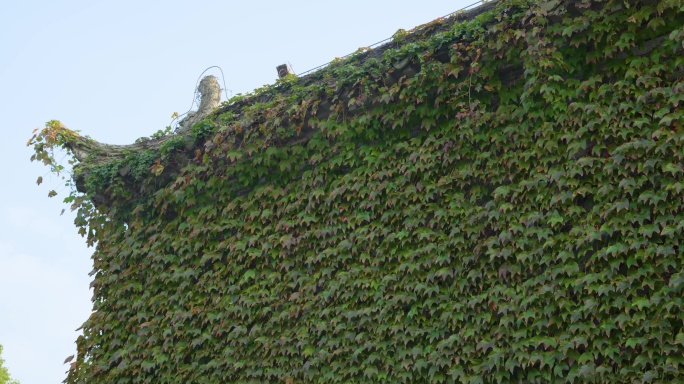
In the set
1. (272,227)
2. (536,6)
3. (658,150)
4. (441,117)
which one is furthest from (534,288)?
(272,227)

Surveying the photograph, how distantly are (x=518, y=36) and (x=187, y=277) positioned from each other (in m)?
4.18

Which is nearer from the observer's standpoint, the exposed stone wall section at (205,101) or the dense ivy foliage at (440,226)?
the dense ivy foliage at (440,226)

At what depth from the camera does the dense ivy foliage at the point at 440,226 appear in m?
5.82

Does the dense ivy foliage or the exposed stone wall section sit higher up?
the exposed stone wall section

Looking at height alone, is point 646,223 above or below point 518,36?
below

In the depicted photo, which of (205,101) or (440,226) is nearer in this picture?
(440,226)

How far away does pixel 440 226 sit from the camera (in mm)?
6797

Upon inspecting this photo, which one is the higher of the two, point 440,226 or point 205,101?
point 205,101

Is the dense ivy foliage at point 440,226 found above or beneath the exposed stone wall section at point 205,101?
beneath

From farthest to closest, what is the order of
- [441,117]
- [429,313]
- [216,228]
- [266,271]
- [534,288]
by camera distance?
[216,228]
[266,271]
[441,117]
[429,313]
[534,288]

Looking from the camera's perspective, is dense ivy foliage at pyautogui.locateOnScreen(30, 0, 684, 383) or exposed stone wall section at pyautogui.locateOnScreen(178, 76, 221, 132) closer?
dense ivy foliage at pyautogui.locateOnScreen(30, 0, 684, 383)

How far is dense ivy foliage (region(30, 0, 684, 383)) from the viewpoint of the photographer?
19.1 ft

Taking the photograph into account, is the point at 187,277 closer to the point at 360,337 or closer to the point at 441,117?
the point at 360,337

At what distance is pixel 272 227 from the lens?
800 centimetres
